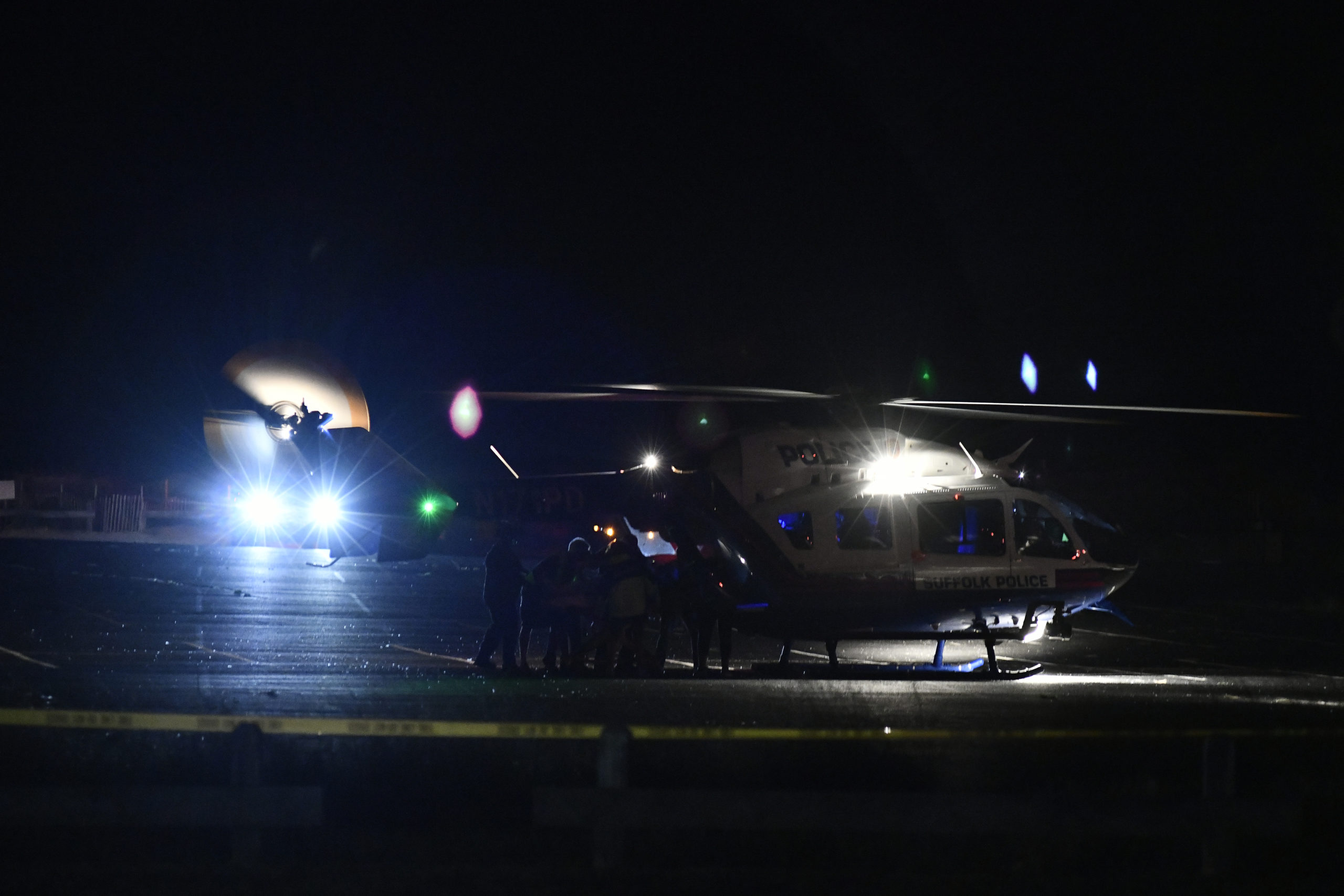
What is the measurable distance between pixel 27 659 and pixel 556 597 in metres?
6.34

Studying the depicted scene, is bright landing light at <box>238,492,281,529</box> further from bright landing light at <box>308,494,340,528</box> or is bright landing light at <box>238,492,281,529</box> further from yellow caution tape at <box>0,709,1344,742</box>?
yellow caution tape at <box>0,709,1344,742</box>

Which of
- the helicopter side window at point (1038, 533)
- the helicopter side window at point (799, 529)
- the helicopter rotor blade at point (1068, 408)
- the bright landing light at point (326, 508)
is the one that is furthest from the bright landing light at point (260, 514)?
the helicopter side window at point (1038, 533)

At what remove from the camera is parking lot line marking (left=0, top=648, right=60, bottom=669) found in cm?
1166

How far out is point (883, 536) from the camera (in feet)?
40.3

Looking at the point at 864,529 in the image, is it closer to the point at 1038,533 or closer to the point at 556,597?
Answer: the point at 1038,533

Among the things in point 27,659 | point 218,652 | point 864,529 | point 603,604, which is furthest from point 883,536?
point 27,659

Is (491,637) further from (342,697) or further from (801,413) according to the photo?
(801,413)

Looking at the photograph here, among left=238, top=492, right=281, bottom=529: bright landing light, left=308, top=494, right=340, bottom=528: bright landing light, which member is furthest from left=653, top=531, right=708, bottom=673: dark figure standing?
left=238, top=492, right=281, bottom=529: bright landing light

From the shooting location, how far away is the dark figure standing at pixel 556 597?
1220 cm

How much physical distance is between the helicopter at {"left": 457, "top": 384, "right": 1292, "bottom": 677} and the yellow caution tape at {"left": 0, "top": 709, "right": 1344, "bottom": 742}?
3.27 m

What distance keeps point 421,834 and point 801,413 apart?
11247mm

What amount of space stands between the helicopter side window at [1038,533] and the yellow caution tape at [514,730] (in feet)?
12.1

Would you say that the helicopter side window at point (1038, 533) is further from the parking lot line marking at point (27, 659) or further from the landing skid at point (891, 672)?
the parking lot line marking at point (27, 659)

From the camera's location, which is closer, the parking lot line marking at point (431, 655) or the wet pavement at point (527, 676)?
the wet pavement at point (527, 676)
